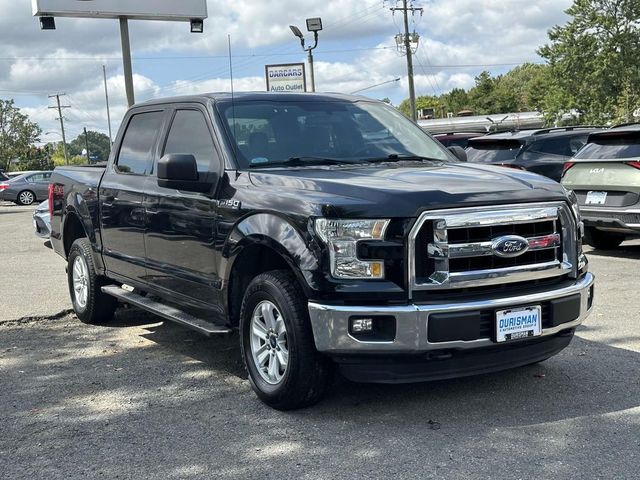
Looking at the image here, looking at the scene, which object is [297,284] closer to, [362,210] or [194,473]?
[362,210]

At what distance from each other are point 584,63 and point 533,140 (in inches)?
1597

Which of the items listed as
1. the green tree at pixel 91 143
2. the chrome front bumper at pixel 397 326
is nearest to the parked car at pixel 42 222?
the chrome front bumper at pixel 397 326

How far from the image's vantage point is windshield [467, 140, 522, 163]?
40.7 ft

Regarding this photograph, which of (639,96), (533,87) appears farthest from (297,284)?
(533,87)

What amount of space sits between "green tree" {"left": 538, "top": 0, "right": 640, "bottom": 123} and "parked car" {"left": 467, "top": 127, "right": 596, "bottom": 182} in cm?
3847

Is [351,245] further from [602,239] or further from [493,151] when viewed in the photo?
[493,151]

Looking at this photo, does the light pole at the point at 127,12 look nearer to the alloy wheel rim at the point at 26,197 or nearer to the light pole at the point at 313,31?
the light pole at the point at 313,31

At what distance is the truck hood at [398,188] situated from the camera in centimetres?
404

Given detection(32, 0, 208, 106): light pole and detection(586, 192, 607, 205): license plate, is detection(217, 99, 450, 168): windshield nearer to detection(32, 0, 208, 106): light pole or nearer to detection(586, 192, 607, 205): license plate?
detection(586, 192, 607, 205): license plate

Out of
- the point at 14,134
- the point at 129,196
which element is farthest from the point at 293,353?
the point at 14,134

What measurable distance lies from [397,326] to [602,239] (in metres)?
7.72

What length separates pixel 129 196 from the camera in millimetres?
6027

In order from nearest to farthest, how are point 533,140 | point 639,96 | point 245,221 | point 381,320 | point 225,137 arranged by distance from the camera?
1. point 381,320
2. point 245,221
3. point 225,137
4. point 533,140
5. point 639,96

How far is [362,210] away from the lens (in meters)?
4.02
